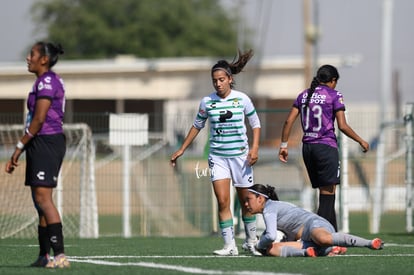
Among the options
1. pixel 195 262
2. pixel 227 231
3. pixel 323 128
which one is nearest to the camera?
pixel 195 262

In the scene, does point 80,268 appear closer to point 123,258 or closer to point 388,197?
point 123,258

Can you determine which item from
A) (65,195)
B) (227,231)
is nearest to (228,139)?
(227,231)

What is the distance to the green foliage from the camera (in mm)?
83062

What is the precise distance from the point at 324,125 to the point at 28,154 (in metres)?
3.72

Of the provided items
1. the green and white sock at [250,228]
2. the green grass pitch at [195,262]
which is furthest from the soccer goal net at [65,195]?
the green and white sock at [250,228]

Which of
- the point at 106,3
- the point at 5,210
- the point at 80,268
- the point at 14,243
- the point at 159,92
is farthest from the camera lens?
the point at 106,3

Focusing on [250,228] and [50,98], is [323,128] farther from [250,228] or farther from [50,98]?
[50,98]

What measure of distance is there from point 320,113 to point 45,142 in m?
3.60

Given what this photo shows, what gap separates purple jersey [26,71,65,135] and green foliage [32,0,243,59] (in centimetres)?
7193

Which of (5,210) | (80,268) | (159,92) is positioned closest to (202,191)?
(5,210)

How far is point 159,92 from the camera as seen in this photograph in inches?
2018

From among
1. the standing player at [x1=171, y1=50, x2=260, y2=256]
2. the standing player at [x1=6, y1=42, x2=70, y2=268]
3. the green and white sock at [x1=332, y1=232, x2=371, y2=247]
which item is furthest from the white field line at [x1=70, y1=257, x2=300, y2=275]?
the green and white sock at [x1=332, y1=232, x2=371, y2=247]

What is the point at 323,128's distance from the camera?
12.4 metres

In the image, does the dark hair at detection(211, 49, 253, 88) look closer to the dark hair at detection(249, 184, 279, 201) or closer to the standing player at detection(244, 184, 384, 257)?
the dark hair at detection(249, 184, 279, 201)
